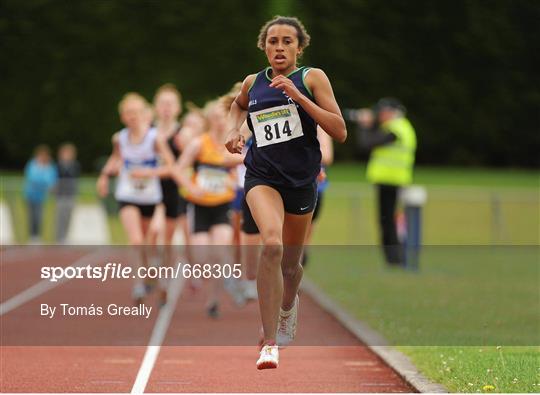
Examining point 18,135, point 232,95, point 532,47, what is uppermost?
point 232,95

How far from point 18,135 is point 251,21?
736cm

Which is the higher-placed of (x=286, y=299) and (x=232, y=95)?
(x=232, y=95)

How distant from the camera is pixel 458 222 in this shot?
76.1 ft

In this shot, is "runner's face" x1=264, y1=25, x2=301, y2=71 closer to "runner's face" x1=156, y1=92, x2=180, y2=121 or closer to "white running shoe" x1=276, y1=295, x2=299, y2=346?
"white running shoe" x1=276, y1=295, x2=299, y2=346

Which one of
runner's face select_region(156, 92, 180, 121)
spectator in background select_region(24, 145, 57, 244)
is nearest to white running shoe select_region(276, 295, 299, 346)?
runner's face select_region(156, 92, 180, 121)

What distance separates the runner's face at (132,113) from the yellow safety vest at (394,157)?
582cm

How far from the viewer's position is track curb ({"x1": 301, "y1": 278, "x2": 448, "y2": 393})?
307 inches

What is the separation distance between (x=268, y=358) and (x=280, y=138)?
48.5 inches

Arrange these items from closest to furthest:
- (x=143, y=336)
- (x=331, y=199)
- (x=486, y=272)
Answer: (x=143, y=336)
(x=486, y=272)
(x=331, y=199)

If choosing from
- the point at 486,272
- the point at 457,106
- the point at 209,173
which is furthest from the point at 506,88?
the point at 209,173

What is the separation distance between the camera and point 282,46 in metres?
7.27

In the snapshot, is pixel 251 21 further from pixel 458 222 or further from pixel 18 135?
pixel 458 222

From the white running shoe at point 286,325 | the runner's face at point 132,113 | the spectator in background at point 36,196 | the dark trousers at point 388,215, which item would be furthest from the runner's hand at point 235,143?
the spectator in background at point 36,196

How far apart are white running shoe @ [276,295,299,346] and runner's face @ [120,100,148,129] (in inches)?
195
